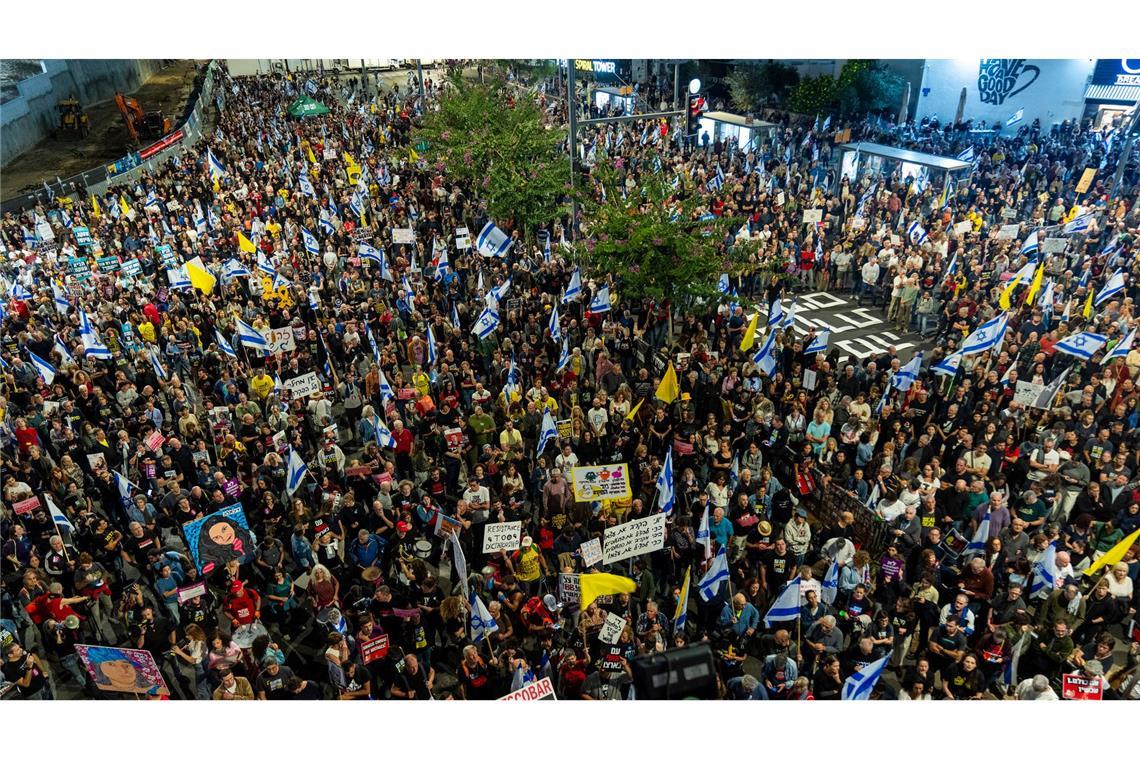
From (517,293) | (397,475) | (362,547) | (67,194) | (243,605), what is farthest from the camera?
(67,194)

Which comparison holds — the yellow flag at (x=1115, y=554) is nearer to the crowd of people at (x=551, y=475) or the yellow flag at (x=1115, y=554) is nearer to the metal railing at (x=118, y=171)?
the crowd of people at (x=551, y=475)

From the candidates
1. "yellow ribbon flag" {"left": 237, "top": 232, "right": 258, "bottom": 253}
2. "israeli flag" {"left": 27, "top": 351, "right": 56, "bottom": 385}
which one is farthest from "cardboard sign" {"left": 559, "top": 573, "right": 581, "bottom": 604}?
"yellow ribbon flag" {"left": 237, "top": 232, "right": 258, "bottom": 253}

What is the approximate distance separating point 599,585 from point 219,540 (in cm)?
489

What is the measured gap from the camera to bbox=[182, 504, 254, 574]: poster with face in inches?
374

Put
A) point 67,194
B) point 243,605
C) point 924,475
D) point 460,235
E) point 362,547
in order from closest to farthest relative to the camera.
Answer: point 243,605
point 362,547
point 924,475
point 460,235
point 67,194

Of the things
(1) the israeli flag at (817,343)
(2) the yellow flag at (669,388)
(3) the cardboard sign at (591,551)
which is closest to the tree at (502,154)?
(1) the israeli flag at (817,343)

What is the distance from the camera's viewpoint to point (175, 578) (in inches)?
380

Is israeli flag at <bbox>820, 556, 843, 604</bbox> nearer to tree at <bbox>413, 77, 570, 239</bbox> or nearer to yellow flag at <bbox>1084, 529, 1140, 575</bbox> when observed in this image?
yellow flag at <bbox>1084, 529, 1140, 575</bbox>

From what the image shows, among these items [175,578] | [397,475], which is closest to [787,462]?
[397,475]

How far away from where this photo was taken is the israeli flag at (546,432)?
11734 mm

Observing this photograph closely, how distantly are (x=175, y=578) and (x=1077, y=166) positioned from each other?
1201 inches

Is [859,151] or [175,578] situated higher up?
[859,151]

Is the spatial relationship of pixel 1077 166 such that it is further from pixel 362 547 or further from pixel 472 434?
pixel 362 547

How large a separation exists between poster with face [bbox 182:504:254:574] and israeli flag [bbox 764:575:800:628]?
21.4ft
